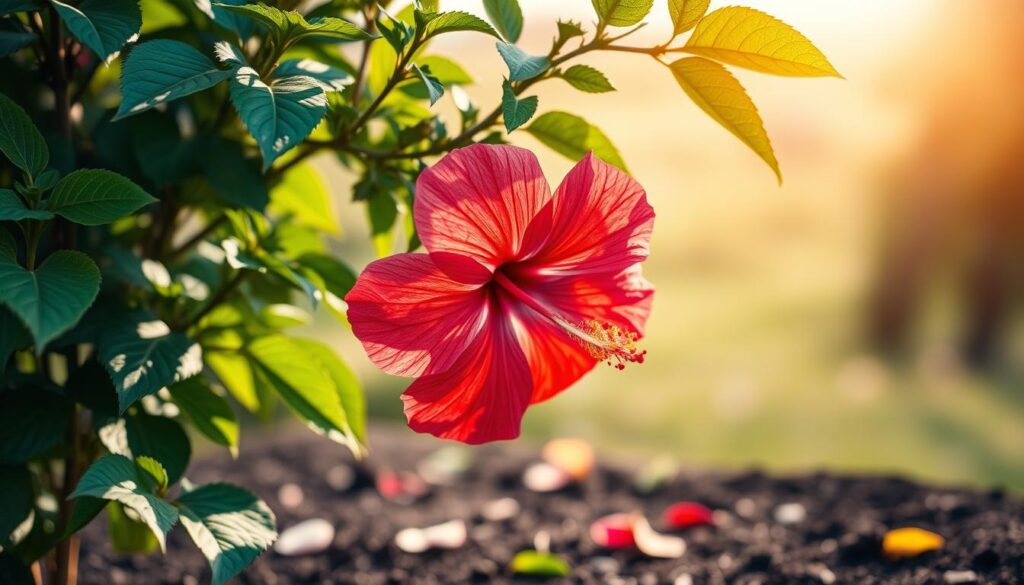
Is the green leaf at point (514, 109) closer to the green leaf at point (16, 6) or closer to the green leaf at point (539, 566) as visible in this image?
the green leaf at point (16, 6)

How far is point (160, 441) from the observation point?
3.65 feet

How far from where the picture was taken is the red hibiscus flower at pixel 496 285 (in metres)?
0.87

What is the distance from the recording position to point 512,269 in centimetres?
97

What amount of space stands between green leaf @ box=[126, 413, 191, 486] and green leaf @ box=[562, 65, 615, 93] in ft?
2.09

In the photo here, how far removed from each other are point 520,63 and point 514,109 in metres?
0.04

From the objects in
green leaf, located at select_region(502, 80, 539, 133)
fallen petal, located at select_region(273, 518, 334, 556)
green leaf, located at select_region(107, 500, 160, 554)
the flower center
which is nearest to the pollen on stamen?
the flower center

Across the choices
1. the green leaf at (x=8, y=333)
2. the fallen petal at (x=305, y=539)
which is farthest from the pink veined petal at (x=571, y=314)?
the fallen petal at (x=305, y=539)

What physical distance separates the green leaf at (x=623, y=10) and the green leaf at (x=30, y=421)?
77 cm

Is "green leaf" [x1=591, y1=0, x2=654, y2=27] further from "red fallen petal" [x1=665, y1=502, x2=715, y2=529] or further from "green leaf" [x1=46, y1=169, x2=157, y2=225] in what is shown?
"red fallen petal" [x1=665, y1=502, x2=715, y2=529]

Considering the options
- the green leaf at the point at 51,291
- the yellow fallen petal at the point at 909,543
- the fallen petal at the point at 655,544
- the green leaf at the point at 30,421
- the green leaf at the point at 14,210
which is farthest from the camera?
the fallen petal at the point at 655,544

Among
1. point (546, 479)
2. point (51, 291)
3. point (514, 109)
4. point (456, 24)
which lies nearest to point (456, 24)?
point (456, 24)

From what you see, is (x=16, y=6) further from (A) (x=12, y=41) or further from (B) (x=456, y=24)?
(B) (x=456, y=24)

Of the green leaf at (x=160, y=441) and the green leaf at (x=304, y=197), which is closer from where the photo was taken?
the green leaf at (x=160, y=441)

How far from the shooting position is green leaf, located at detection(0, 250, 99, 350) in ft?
2.41
